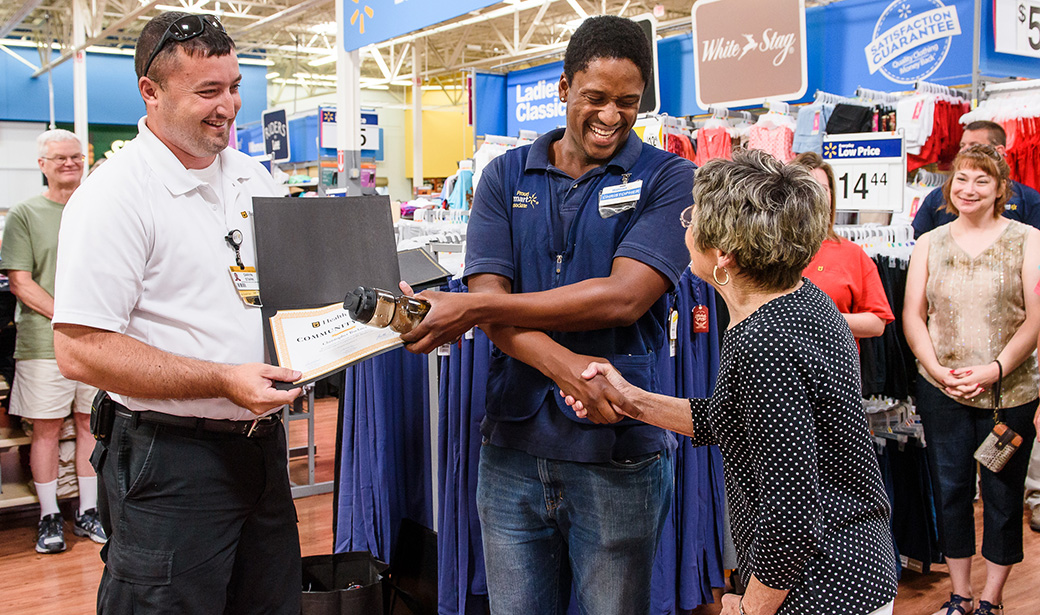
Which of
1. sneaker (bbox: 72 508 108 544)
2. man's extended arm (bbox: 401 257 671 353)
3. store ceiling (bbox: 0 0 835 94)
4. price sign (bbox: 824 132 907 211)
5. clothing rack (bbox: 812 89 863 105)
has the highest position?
store ceiling (bbox: 0 0 835 94)

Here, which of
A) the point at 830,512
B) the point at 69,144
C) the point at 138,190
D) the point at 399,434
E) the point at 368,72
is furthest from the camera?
the point at 368,72

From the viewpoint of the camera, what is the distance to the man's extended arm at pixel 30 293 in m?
4.19

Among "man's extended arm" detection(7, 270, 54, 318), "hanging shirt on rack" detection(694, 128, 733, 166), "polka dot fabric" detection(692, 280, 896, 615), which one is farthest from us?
"hanging shirt on rack" detection(694, 128, 733, 166)

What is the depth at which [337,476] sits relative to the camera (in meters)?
3.57

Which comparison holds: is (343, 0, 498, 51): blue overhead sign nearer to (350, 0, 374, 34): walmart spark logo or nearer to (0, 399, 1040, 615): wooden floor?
(350, 0, 374, 34): walmart spark logo

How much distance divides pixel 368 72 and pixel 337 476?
2266 centimetres

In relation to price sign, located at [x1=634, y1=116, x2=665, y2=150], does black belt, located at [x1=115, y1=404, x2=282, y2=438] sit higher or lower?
lower

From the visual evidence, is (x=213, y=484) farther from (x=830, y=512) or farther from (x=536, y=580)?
(x=830, y=512)

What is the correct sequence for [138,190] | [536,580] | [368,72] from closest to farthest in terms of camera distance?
[138,190] < [536,580] < [368,72]

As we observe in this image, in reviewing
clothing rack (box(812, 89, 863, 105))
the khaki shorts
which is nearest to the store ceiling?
clothing rack (box(812, 89, 863, 105))

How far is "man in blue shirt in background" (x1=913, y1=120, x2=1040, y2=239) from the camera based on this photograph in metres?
4.34

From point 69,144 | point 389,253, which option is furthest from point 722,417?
point 69,144

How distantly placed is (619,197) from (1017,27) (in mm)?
6375

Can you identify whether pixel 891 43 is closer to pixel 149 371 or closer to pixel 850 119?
pixel 850 119
